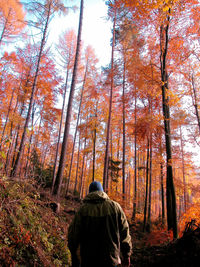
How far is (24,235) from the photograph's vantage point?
2953 millimetres

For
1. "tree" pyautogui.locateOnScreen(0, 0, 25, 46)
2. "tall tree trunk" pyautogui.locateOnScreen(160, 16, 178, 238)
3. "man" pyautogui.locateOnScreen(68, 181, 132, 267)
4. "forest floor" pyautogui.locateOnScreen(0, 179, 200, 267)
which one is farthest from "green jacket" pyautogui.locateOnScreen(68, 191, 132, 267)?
"tree" pyautogui.locateOnScreen(0, 0, 25, 46)

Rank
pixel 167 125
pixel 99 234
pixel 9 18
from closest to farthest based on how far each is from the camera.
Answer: pixel 99 234 → pixel 167 125 → pixel 9 18

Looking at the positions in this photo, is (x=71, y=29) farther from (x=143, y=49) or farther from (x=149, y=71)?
(x=149, y=71)

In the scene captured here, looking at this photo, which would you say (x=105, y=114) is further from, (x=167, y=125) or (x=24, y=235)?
(x=24, y=235)

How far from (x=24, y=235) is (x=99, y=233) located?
1.87 meters

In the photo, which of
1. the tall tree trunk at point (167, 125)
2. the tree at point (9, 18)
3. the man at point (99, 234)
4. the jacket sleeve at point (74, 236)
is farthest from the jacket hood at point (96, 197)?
the tree at point (9, 18)

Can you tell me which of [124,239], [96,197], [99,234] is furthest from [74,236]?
[124,239]

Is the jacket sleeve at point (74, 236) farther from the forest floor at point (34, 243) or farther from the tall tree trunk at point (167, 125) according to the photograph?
the tall tree trunk at point (167, 125)

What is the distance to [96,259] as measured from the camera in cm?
197

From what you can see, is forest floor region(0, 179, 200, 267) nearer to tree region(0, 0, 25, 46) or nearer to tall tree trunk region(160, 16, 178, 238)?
tall tree trunk region(160, 16, 178, 238)

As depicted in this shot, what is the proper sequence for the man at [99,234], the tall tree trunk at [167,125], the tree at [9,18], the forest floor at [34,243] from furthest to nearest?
the tree at [9,18] → the tall tree trunk at [167,125] → the forest floor at [34,243] → the man at [99,234]

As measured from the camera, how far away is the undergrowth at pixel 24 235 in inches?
103

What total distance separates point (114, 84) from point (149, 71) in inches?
153

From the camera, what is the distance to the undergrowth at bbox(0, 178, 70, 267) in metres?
2.61
